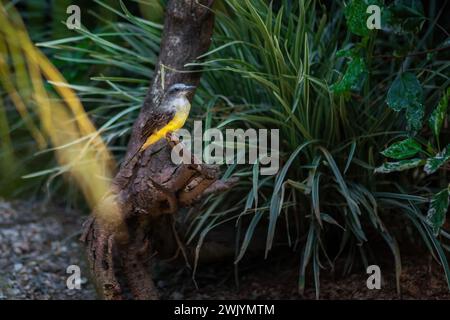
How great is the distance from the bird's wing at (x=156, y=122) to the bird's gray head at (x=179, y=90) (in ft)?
0.32

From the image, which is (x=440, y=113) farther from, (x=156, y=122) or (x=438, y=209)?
(x=156, y=122)

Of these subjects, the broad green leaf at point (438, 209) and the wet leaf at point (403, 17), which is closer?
the broad green leaf at point (438, 209)

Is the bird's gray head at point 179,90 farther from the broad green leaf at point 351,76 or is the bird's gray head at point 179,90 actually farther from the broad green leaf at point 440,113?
the broad green leaf at point 440,113

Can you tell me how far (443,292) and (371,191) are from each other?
1.44 feet

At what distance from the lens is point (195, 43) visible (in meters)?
2.54

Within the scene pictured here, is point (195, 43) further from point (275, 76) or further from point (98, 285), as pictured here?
point (98, 285)

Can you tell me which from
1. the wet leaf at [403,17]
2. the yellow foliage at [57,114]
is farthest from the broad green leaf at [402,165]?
the yellow foliage at [57,114]

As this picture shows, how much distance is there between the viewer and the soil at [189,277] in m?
2.66

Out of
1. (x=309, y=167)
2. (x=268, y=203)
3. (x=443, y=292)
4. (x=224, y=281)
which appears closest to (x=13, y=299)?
(x=224, y=281)

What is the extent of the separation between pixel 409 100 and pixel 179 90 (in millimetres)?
732

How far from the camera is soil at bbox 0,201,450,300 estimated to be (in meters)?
2.66

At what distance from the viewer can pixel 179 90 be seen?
7.82ft

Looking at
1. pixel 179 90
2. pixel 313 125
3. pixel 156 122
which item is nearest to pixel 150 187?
pixel 156 122

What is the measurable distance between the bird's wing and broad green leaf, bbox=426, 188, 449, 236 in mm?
832
